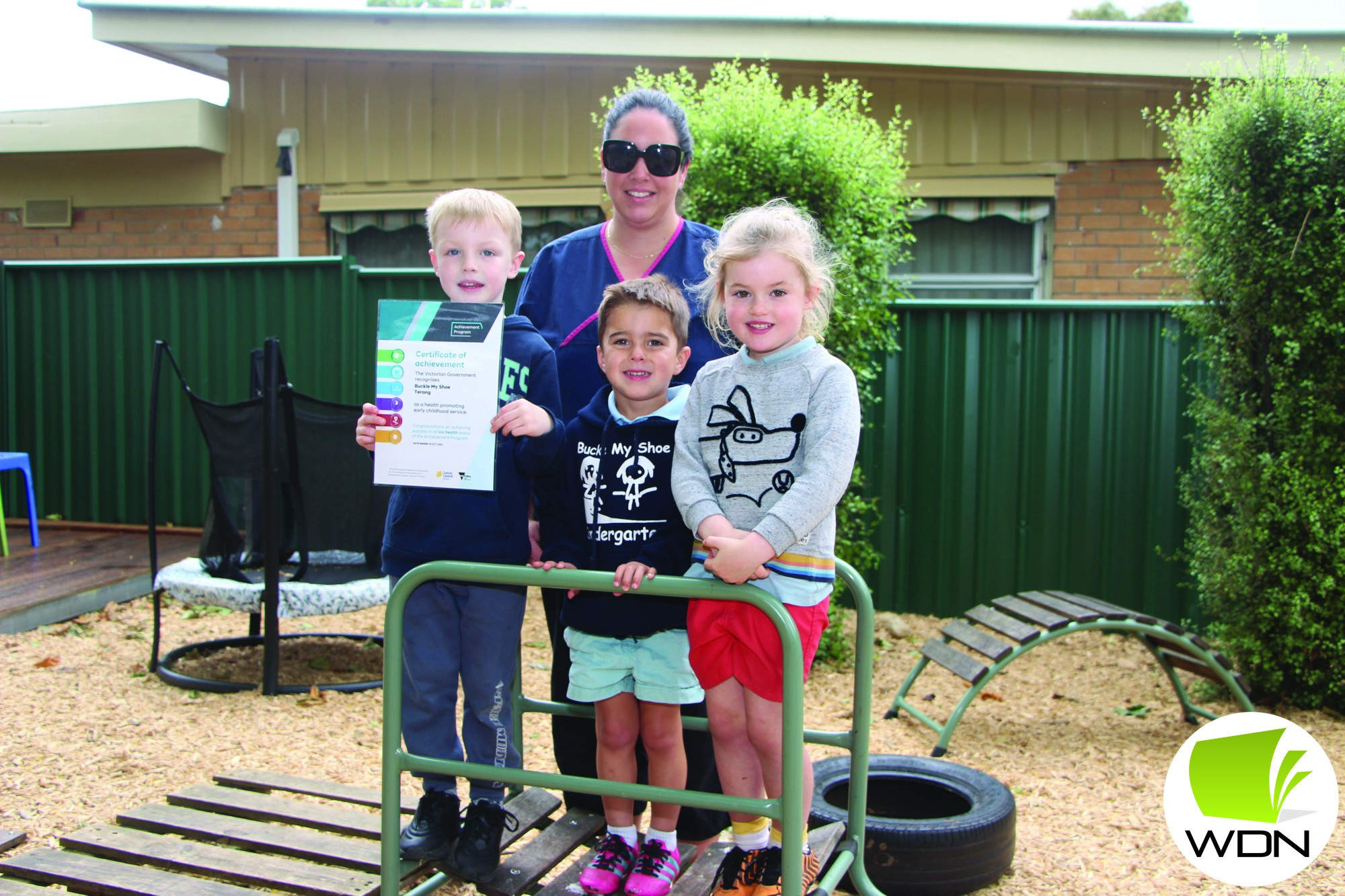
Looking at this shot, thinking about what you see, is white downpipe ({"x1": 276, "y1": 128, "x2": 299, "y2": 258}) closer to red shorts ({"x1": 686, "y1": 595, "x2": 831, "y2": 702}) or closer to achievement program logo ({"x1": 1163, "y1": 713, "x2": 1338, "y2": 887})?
red shorts ({"x1": 686, "y1": 595, "x2": 831, "y2": 702})

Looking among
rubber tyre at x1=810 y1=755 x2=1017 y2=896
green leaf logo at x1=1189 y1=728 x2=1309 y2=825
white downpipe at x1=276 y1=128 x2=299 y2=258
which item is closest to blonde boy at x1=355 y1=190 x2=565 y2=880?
Answer: rubber tyre at x1=810 y1=755 x2=1017 y2=896

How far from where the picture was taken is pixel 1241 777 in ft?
12.2

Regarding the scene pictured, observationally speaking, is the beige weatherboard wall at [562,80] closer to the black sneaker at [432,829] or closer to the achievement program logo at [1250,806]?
the achievement program logo at [1250,806]

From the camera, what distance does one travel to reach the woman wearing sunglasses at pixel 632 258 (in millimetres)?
2725

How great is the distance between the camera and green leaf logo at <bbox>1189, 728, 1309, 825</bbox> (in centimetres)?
348

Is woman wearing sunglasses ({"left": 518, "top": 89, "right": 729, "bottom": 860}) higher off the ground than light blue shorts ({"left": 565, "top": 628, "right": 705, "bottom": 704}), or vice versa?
woman wearing sunglasses ({"left": 518, "top": 89, "right": 729, "bottom": 860})

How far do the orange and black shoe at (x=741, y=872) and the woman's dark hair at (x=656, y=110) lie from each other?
1739 millimetres

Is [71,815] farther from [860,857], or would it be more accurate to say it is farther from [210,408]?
[860,857]

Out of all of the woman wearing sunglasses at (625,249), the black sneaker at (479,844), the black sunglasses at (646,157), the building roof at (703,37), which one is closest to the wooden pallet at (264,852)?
the black sneaker at (479,844)

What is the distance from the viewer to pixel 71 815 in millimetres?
3525

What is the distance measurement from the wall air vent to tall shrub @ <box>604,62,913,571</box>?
6.65m

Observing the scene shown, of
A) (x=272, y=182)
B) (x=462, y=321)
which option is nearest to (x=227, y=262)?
(x=272, y=182)

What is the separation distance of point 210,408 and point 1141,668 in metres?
4.93

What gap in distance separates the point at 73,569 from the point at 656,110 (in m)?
5.49
